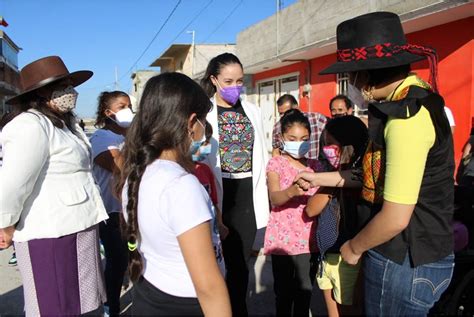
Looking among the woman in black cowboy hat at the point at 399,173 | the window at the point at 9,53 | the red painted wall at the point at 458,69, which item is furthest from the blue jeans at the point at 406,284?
the window at the point at 9,53

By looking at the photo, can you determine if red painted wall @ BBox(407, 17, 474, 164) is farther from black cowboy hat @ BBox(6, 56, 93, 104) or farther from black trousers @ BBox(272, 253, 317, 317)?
black cowboy hat @ BBox(6, 56, 93, 104)

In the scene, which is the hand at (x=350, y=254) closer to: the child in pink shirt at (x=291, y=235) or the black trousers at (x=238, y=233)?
the child in pink shirt at (x=291, y=235)

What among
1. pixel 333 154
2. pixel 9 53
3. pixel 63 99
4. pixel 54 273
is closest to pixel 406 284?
pixel 333 154

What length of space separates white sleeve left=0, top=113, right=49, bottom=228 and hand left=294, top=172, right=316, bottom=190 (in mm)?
1295

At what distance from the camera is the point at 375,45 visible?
1516 mm

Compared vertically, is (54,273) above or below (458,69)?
below

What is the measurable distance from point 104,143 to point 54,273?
4.01 ft

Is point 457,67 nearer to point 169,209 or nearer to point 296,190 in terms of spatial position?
point 296,190

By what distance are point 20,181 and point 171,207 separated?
96 cm

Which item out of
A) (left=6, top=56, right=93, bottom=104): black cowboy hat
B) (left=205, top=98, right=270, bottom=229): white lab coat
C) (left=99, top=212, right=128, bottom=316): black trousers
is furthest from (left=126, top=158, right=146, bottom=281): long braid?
(left=99, top=212, right=128, bottom=316): black trousers

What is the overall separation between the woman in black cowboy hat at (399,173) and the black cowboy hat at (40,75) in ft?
4.83

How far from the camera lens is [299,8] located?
1112cm

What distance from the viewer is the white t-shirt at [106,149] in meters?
2.99

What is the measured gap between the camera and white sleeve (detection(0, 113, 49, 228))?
5.87 feet
